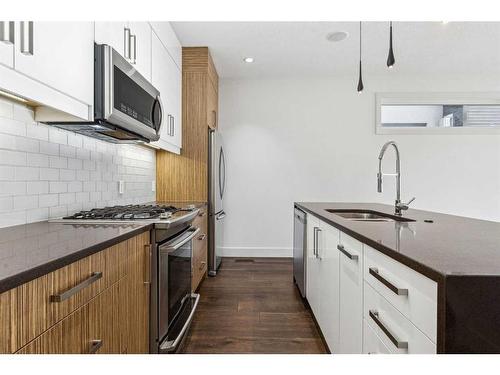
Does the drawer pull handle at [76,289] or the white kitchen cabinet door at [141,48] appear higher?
the white kitchen cabinet door at [141,48]

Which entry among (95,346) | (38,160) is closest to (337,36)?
(38,160)

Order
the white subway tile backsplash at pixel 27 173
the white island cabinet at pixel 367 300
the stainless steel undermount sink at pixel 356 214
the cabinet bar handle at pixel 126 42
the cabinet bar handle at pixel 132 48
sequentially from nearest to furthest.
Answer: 1. the white island cabinet at pixel 367 300
2. the white subway tile backsplash at pixel 27 173
3. the cabinet bar handle at pixel 126 42
4. the cabinet bar handle at pixel 132 48
5. the stainless steel undermount sink at pixel 356 214

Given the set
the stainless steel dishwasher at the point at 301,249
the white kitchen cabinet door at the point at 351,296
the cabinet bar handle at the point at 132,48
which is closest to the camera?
the white kitchen cabinet door at the point at 351,296

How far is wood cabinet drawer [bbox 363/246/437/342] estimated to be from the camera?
2.35ft

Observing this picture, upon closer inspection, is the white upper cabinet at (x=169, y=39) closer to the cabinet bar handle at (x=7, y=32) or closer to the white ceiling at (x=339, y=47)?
the white ceiling at (x=339, y=47)

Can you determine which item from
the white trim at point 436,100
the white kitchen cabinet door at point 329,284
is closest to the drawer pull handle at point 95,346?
the white kitchen cabinet door at point 329,284

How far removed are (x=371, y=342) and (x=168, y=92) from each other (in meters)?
2.52

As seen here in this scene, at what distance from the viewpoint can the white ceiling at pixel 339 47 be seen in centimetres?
288

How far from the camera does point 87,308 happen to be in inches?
38.6

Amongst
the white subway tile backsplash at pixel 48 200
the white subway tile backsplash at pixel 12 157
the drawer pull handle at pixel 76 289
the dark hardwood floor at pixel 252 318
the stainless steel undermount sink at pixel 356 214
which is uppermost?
the white subway tile backsplash at pixel 12 157

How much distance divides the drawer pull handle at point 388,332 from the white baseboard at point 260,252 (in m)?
3.19

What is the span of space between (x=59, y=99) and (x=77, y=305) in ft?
2.61

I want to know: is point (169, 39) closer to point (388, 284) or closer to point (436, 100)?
point (388, 284)

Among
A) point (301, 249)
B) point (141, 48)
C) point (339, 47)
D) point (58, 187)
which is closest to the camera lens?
point (58, 187)
